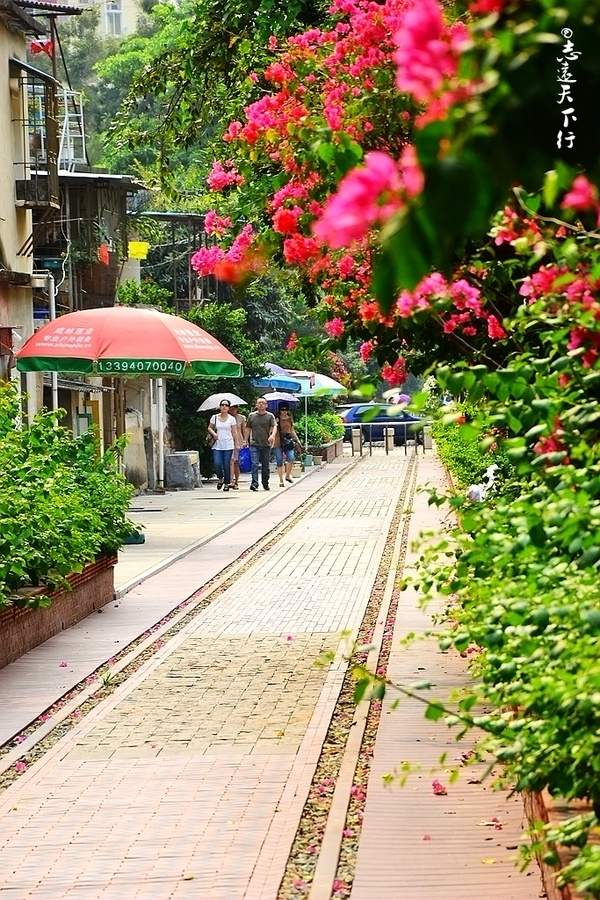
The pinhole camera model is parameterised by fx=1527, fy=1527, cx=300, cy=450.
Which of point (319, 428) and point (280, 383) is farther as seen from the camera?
point (319, 428)

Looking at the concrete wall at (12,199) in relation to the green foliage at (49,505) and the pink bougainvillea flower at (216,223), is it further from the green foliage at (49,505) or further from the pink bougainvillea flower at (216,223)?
the pink bougainvillea flower at (216,223)

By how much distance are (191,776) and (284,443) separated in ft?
90.2

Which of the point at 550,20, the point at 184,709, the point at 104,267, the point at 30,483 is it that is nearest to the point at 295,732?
the point at 184,709

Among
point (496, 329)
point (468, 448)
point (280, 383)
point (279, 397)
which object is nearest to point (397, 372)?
point (496, 329)

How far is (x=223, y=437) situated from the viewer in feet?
103

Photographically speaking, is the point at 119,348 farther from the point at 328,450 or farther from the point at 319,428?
the point at 319,428

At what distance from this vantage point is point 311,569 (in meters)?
18.0

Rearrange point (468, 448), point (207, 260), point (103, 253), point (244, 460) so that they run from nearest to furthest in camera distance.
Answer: point (207, 260), point (468, 448), point (103, 253), point (244, 460)

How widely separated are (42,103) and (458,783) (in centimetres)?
2062

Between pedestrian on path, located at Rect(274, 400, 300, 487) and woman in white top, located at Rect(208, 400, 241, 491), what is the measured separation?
2.30 m

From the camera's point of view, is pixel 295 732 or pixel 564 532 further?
pixel 295 732

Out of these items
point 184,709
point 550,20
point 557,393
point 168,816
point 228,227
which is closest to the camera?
point 550,20

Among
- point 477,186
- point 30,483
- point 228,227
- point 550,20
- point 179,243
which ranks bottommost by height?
point 30,483

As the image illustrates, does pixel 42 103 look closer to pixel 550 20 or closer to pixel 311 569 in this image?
pixel 311 569
